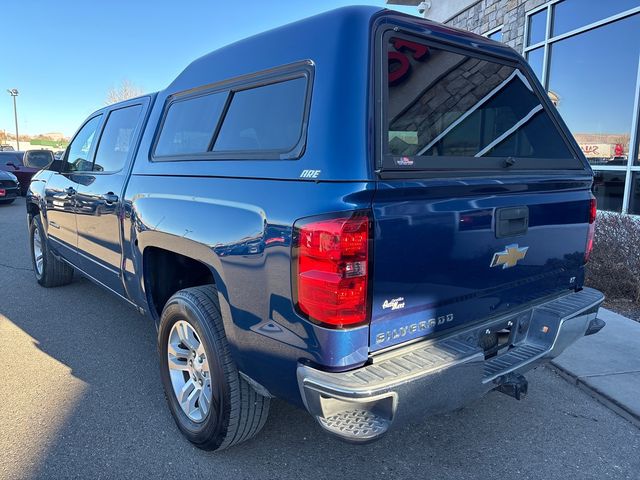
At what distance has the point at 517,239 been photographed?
2438 mm

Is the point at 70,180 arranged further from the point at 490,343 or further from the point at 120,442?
the point at 490,343

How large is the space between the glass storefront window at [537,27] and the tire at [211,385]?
803 cm

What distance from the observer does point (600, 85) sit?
287 inches

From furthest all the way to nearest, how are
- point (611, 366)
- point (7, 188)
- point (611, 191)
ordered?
point (7, 188) < point (611, 191) < point (611, 366)

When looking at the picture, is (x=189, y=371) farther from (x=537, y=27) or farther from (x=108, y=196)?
(x=537, y=27)

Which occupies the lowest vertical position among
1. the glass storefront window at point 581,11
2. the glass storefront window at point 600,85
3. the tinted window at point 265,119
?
the tinted window at point 265,119

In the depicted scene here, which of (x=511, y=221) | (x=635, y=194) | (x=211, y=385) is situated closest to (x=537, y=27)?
(x=635, y=194)

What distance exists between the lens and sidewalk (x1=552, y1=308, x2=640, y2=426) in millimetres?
3207

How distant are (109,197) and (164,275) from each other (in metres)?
0.78

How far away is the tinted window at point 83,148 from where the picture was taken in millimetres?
4345

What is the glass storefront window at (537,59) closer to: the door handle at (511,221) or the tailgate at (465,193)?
the tailgate at (465,193)

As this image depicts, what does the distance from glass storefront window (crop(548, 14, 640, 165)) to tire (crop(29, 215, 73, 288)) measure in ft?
24.1

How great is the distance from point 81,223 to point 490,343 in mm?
3332

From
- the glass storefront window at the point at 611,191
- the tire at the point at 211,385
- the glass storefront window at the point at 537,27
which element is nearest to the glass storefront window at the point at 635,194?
the glass storefront window at the point at 611,191
